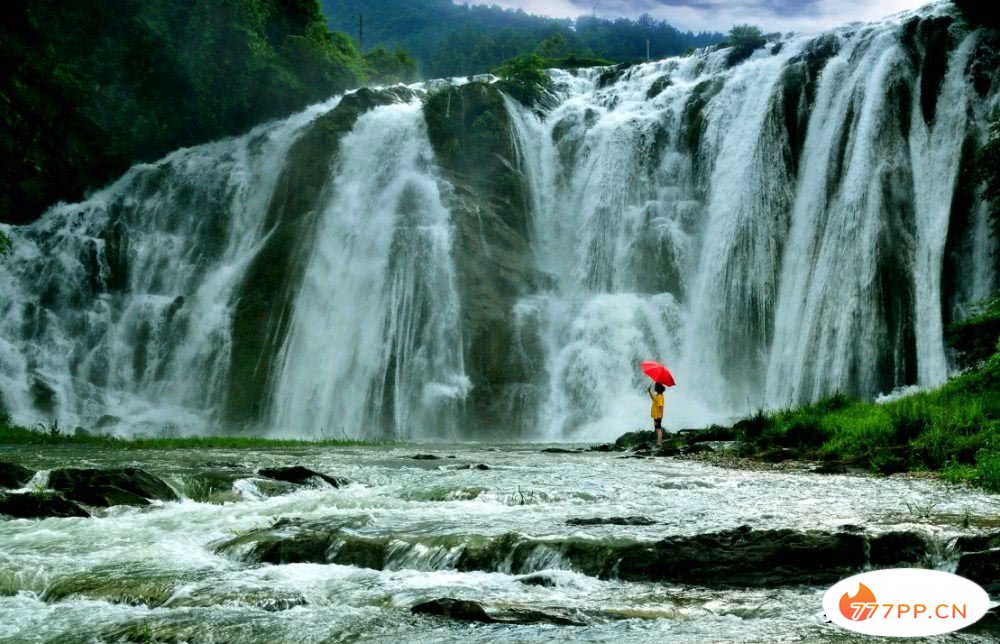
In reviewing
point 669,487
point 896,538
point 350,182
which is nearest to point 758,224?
point 350,182

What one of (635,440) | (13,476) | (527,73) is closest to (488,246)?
(527,73)

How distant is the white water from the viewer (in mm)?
27359

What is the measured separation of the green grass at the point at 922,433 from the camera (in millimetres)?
10609

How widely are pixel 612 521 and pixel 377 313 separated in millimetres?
21842

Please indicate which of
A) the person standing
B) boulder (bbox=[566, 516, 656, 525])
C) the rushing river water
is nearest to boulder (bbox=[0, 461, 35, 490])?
the rushing river water

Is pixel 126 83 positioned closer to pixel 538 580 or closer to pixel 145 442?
pixel 145 442

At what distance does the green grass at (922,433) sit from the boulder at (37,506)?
9514 mm

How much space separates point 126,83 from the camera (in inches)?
1421

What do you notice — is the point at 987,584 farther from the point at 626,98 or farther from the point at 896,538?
the point at 626,98

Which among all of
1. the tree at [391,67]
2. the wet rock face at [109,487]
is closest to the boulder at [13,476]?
the wet rock face at [109,487]

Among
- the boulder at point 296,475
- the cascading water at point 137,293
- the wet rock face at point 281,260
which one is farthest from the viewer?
the wet rock face at point 281,260

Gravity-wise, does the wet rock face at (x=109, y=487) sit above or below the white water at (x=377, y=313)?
below

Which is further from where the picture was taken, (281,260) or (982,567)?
(281,260)

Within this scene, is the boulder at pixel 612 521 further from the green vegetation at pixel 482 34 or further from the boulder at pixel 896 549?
the green vegetation at pixel 482 34
